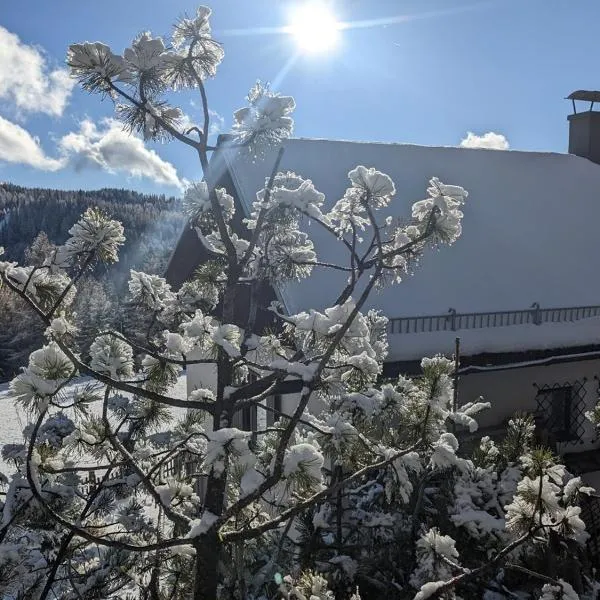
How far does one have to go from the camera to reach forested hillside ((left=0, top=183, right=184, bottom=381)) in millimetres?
41375

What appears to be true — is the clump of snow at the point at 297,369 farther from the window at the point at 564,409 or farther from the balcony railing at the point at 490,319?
the window at the point at 564,409

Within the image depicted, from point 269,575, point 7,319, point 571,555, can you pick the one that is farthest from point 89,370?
point 7,319

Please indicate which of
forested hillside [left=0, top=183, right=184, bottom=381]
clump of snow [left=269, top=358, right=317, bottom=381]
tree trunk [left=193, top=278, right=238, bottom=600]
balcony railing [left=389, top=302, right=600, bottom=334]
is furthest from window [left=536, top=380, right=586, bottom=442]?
forested hillside [left=0, top=183, right=184, bottom=381]

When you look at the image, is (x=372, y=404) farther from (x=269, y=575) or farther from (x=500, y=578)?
(x=500, y=578)

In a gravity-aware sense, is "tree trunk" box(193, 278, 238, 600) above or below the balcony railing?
below

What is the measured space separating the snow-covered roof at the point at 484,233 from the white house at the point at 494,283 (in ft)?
0.09

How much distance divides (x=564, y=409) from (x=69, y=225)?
69.4 metres

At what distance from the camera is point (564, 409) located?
9.51m

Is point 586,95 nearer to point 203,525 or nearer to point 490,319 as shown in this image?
point 490,319

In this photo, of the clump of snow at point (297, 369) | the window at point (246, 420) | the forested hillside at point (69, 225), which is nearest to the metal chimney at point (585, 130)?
the window at point (246, 420)

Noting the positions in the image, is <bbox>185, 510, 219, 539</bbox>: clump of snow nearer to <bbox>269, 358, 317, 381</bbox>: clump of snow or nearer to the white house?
<bbox>269, 358, 317, 381</bbox>: clump of snow

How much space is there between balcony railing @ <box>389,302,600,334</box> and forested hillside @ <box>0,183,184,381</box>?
3633cm

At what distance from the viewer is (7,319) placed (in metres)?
39.7

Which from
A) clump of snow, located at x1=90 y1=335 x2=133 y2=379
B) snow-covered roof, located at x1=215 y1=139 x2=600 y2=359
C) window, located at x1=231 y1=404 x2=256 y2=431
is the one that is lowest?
window, located at x1=231 y1=404 x2=256 y2=431
